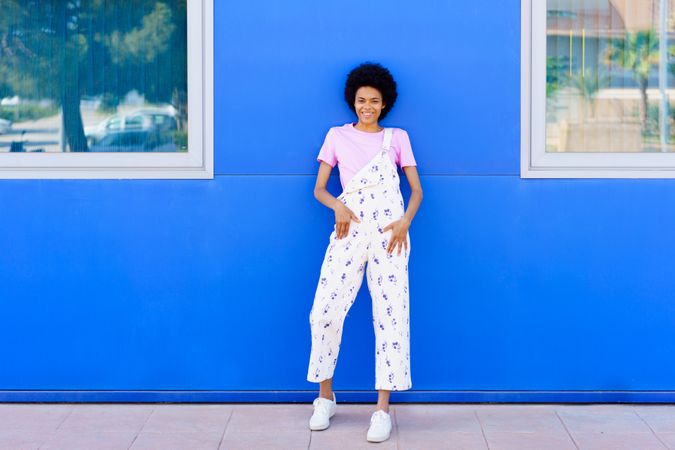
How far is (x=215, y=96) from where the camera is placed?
523 cm

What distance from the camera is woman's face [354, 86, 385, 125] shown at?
495 centimetres

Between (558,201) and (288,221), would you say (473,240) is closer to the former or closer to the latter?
(558,201)

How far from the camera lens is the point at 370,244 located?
4.86 m
